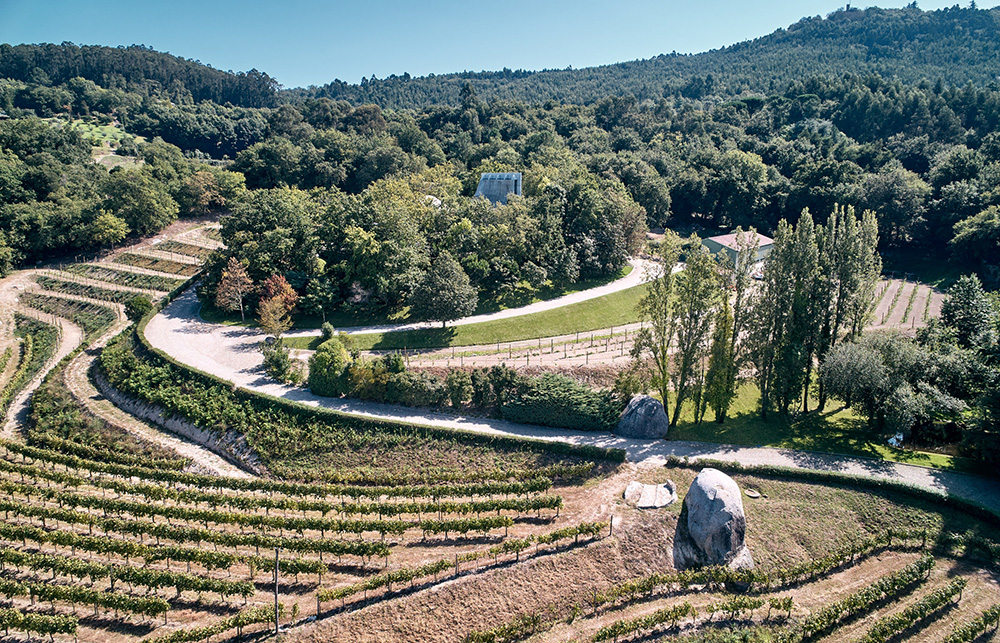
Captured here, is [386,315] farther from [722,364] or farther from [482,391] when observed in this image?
[722,364]

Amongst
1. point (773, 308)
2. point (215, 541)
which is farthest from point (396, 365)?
point (773, 308)

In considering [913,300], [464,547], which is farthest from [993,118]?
[464,547]

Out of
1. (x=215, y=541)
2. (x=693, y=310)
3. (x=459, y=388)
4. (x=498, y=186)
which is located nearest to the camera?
(x=215, y=541)

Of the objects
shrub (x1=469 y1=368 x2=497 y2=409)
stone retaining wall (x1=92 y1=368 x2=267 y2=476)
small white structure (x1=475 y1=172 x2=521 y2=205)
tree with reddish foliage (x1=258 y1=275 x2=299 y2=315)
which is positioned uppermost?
small white structure (x1=475 y1=172 x2=521 y2=205)

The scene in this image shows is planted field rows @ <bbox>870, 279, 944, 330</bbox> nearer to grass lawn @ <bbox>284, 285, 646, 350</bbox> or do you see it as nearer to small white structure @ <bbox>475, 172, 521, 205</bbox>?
grass lawn @ <bbox>284, 285, 646, 350</bbox>

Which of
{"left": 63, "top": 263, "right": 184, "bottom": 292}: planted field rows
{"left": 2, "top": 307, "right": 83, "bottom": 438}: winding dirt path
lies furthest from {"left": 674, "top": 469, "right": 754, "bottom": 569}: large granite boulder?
{"left": 63, "top": 263, "right": 184, "bottom": 292}: planted field rows
